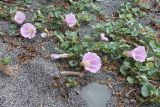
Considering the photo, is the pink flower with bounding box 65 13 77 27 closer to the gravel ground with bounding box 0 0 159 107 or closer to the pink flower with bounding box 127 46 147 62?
the gravel ground with bounding box 0 0 159 107

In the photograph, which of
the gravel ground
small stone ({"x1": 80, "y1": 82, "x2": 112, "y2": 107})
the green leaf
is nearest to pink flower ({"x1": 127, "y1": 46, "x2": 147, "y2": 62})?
the gravel ground

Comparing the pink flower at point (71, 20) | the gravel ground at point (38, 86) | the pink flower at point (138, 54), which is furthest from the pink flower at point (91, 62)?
the pink flower at point (71, 20)

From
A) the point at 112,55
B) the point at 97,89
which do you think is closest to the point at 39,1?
the point at 112,55

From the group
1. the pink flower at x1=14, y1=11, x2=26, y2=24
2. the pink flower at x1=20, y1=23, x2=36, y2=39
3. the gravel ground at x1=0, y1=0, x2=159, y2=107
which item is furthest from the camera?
the pink flower at x1=14, y1=11, x2=26, y2=24

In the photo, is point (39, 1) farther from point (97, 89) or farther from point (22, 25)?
point (97, 89)

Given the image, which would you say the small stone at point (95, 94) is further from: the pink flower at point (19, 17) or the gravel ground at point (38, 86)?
the pink flower at point (19, 17)
